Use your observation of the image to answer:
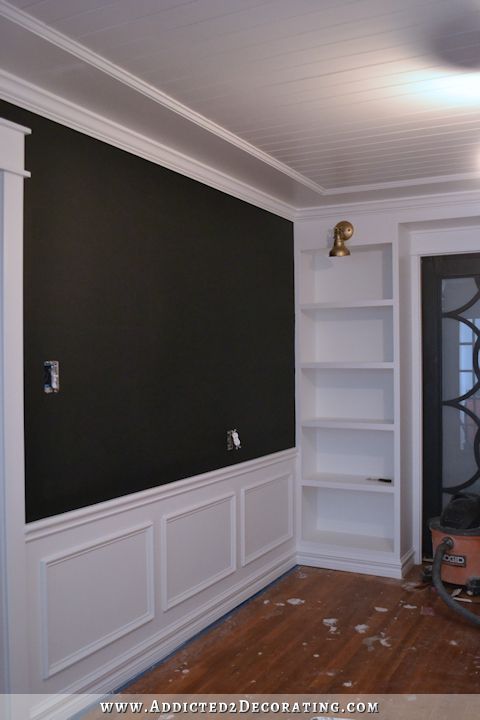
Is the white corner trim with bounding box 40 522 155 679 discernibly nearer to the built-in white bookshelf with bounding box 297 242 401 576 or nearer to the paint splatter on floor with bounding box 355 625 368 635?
the paint splatter on floor with bounding box 355 625 368 635

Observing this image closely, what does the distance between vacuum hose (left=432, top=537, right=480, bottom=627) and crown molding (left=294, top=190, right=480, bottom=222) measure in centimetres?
211

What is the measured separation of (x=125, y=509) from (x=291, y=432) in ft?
6.36

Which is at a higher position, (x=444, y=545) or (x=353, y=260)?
(x=353, y=260)

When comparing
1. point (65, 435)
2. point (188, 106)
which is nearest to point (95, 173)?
point (188, 106)

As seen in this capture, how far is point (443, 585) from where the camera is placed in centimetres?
435

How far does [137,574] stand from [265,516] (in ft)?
4.60

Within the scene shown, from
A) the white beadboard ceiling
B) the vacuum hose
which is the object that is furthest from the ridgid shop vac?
the white beadboard ceiling

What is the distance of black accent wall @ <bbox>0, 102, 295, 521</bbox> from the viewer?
2725 mm

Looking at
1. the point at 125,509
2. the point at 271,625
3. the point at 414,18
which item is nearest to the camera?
the point at 414,18

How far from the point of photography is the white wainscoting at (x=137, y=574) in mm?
2725

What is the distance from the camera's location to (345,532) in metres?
5.09

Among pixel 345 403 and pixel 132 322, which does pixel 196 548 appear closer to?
pixel 132 322

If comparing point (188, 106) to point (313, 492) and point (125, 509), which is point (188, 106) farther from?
point (313, 492)

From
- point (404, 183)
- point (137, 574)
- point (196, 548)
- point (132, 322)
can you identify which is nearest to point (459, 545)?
point (196, 548)
